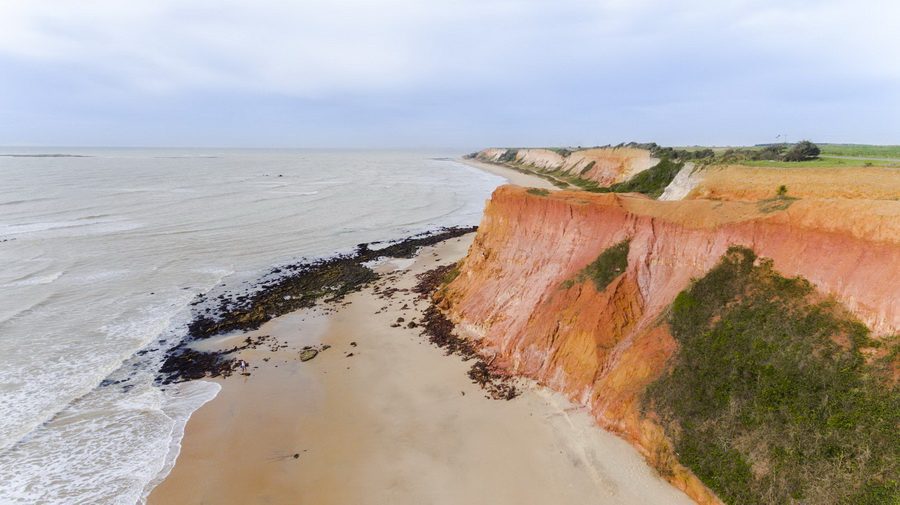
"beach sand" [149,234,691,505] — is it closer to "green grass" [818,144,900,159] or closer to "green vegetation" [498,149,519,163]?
"green grass" [818,144,900,159]

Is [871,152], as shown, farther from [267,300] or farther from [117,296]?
[117,296]

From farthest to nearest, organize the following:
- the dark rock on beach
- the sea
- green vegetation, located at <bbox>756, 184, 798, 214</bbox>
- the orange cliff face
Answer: the dark rock on beach
the sea
green vegetation, located at <bbox>756, 184, 798, 214</bbox>
the orange cliff face

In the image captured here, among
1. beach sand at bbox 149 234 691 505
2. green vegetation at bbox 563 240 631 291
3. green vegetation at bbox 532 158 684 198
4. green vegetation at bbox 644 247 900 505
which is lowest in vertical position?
beach sand at bbox 149 234 691 505

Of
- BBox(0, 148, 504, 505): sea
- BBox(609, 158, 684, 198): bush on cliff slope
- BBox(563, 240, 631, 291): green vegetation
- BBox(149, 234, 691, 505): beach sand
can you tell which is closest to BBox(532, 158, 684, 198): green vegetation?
BBox(609, 158, 684, 198): bush on cliff slope

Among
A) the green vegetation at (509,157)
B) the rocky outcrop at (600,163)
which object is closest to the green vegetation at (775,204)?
the rocky outcrop at (600,163)

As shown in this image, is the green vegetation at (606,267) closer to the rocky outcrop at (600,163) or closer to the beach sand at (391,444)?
the beach sand at (391,444)

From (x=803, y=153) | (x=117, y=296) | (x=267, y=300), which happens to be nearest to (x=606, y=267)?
(x=803, y=153)
